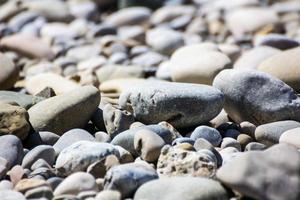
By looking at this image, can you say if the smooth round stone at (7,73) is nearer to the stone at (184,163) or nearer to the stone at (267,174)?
the stone at (184,163)

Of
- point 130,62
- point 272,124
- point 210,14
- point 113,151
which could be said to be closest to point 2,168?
point 113,151

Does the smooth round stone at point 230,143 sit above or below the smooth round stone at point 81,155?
below

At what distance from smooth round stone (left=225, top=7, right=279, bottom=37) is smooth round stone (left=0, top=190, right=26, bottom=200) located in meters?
4.90

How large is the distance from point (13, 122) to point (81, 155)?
535 millimetres

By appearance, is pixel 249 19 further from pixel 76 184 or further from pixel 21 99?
pixel 76 184

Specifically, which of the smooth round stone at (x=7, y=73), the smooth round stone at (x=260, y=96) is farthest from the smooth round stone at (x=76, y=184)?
the smooth round stone at (x=7, y=73)

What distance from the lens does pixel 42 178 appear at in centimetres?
269

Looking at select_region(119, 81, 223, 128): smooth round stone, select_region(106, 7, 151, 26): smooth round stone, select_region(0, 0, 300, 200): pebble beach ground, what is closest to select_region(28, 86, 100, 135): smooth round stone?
select_region(0, 0, 300, 200): pebble beach ground

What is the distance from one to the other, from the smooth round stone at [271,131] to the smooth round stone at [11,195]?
1.19 m

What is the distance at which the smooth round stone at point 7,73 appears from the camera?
4.41 m

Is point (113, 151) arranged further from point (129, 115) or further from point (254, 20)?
point (254, 20)

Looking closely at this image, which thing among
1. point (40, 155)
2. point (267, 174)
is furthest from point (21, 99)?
point (267, 174)

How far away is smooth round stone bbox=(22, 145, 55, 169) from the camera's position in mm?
2897

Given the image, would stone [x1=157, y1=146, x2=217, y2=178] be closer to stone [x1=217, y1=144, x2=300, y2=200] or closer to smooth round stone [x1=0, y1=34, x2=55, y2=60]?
stone [x1=217, y1=144, x2=300, y2=200]
